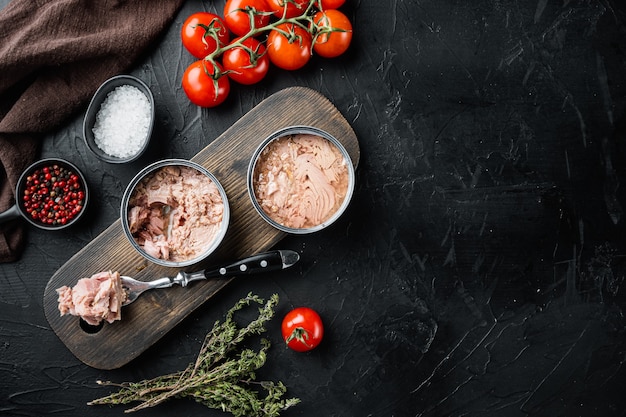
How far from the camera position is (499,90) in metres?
2.73

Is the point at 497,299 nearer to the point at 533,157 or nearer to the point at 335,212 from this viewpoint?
the point at 533,157

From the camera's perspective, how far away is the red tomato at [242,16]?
2.49 m

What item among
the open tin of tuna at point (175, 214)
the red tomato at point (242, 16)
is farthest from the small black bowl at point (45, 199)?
the red tomato at point (242, 16)

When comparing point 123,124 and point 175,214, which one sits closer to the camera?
point 175,214

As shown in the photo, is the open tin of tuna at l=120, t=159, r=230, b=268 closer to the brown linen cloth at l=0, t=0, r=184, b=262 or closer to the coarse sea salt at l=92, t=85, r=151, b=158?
the coarse sea salt at l=92, t=85, r=151, b=158

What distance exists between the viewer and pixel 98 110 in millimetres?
2541

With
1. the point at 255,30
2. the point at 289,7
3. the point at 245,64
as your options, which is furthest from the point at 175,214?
the point at 289,7

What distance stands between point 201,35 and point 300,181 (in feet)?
2.51

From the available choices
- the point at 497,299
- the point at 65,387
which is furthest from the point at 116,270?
the point at 497,299

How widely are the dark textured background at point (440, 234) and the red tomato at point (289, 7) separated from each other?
9.1 inches

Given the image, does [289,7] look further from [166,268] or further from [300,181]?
[166,268]

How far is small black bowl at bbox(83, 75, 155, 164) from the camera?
2.46m

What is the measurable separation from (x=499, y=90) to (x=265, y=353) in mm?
1637

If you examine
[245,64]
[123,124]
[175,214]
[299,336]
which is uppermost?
[245,64]
